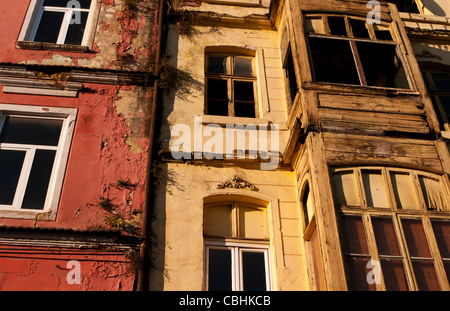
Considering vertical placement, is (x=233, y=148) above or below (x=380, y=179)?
above

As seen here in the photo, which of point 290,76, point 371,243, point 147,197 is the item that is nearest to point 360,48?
point 290,76

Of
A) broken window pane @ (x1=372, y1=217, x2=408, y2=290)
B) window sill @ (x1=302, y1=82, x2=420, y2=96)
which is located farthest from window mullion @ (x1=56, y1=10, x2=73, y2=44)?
broken window pane @ (x1=372, y1=217, x2=408, y2=290)

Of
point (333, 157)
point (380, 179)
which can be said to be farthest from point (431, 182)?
point (333, 157)

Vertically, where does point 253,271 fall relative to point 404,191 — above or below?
below

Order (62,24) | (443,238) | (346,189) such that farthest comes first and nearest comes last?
(62,24)
(346,189)
(443,238)

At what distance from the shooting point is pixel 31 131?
810 centimetres

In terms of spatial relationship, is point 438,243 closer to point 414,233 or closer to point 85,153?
point 414,233

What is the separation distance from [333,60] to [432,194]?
3528mm

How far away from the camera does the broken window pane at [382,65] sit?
8617 mm

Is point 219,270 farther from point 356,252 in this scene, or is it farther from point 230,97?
point 230,97

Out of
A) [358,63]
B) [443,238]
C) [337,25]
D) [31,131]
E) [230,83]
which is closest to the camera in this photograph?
[443,238]
